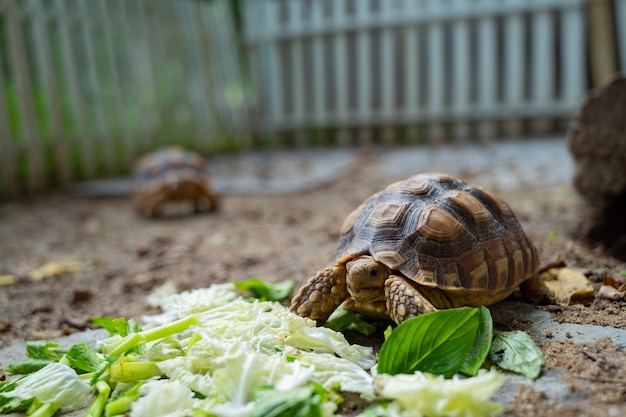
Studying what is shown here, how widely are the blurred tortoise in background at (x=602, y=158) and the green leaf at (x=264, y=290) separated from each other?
6.16 ft

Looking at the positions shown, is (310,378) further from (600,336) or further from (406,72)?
(406,72)

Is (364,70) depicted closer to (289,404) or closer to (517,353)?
(517,353)

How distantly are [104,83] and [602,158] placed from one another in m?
4.99

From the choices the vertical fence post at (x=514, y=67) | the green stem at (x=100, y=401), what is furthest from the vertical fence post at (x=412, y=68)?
the green stem at (x=100, y=401)

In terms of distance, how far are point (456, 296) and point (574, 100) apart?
6549mm

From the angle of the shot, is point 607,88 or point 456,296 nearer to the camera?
point 456,296

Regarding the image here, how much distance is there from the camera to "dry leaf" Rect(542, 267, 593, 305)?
224 centimetres

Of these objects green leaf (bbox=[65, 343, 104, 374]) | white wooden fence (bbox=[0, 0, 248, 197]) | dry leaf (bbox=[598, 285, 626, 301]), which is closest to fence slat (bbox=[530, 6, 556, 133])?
white wooden fence (bbox=[0, 0, 248, 197])

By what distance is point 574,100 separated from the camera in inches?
303

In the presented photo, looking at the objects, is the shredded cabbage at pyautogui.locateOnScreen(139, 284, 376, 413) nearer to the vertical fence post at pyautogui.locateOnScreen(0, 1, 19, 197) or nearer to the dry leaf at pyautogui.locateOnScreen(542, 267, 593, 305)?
the dry leaf at pyautogui.locateOnScreen(542, 267, 593, 305)

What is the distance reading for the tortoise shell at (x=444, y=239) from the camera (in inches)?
75.9

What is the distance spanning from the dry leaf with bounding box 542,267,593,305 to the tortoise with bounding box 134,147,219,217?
122 inches

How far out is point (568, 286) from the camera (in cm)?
239

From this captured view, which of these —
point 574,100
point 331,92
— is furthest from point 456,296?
point 331,92
